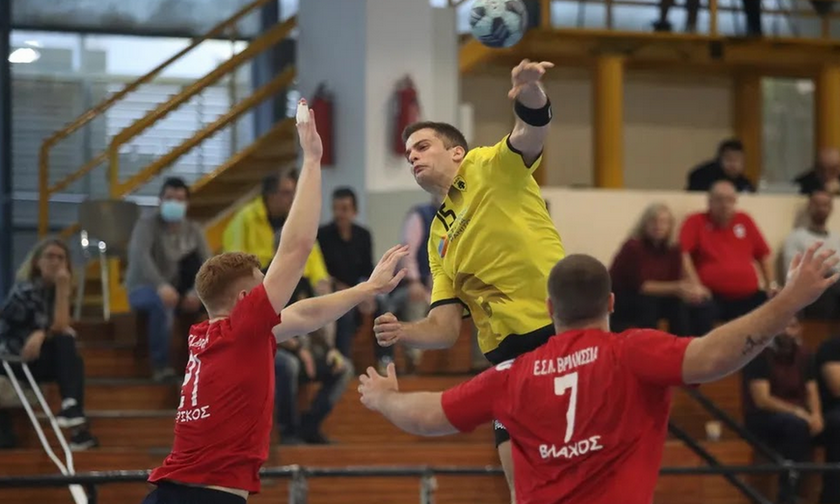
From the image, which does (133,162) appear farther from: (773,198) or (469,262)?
(469,262)

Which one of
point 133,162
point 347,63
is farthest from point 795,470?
point 133,162

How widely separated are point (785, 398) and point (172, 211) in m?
4.30

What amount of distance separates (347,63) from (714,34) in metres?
3.91

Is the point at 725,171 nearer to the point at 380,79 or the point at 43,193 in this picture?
the point at 380,79

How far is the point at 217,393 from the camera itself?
14.4ft

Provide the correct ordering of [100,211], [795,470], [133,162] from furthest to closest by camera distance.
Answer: [133,162], [100,211], [795,470]

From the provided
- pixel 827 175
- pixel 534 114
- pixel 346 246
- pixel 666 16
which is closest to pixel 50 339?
pixel 346 246

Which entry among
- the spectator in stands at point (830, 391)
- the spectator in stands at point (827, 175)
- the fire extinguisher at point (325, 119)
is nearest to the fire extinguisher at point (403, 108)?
the fire extinguisher at point (325, 119)

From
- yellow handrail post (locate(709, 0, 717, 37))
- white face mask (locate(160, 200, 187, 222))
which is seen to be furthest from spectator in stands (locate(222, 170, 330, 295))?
yellow handrail post (locate(709, 0, 717, 37))

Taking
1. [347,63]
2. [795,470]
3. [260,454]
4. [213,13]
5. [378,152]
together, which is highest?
[213,13]

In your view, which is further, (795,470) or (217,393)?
(795,470)

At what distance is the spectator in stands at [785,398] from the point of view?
9.10 meters

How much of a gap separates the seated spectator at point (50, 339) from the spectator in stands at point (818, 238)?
558 cm

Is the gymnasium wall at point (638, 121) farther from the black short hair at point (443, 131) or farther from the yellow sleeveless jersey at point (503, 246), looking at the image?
the yellow sleeveless jersey at point (503, 246)
